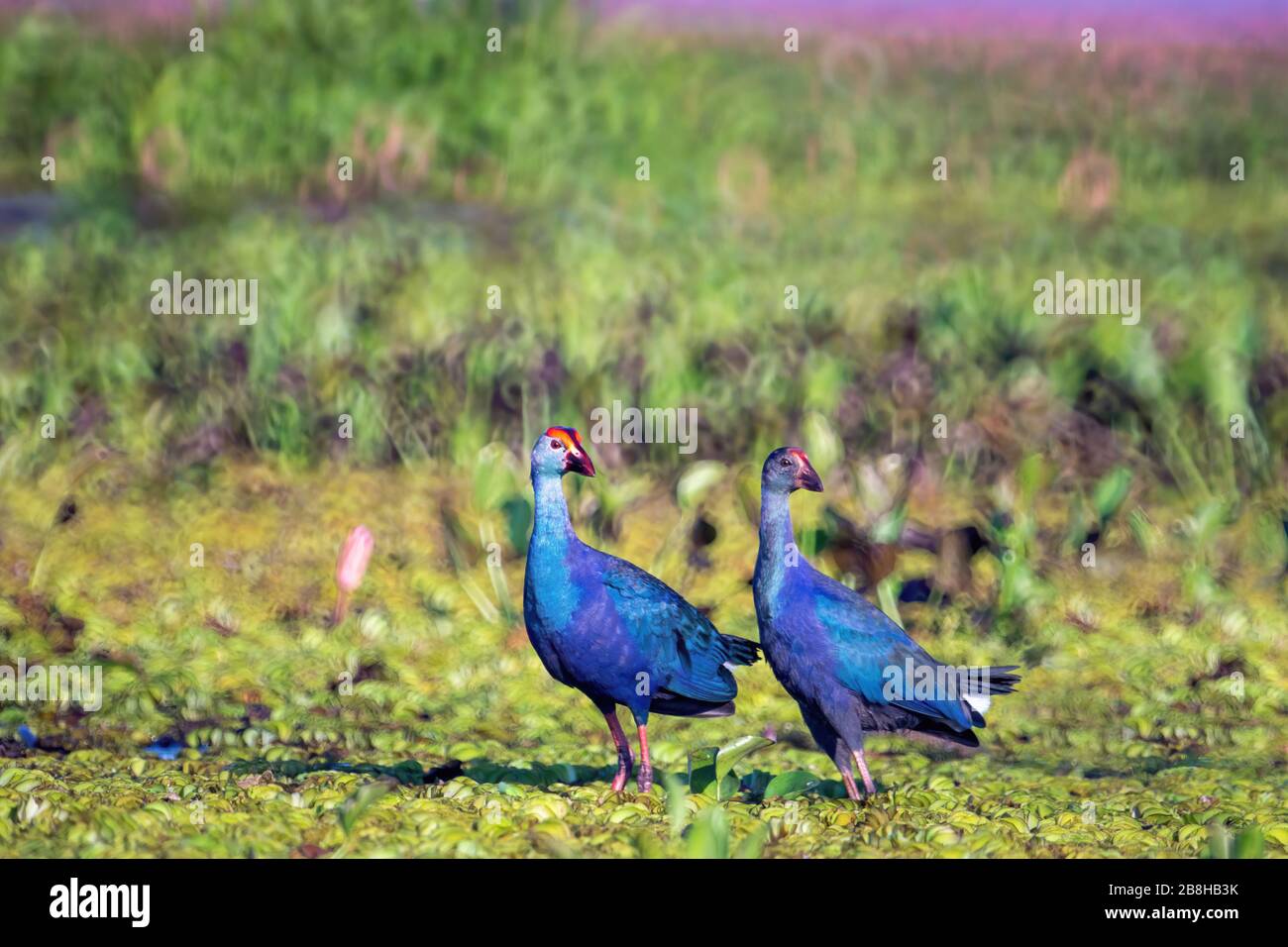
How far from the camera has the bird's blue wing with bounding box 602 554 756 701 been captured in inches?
233

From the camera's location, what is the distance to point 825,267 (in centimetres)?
1170

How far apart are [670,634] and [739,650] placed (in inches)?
12.1

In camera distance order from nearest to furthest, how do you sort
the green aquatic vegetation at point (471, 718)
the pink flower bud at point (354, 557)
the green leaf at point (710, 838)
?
the green leaf at point (710, 838) → the green aquatic vegetation at point (471, 718) → the pink flower bud at point (354, 557)

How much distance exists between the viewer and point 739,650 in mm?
6211

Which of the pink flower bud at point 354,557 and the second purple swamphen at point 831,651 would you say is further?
the pink flower bud at point 354,557

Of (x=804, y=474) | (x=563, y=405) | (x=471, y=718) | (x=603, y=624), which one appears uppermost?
(x=563, y=405)

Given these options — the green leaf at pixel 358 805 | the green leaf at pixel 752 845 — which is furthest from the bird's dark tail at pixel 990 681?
the green leaf at pixel 358 805

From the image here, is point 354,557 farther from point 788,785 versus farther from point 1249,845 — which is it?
point 1249,845

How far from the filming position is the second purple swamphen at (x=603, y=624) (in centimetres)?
583

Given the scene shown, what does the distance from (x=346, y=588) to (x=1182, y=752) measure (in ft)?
9.37

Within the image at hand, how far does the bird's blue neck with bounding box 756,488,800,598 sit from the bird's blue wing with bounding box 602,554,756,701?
0.30 m

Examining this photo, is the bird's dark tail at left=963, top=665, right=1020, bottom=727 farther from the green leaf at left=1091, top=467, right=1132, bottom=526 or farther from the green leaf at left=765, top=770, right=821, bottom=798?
the green leaf at left=1091, top=467, right=1132, bottom=526

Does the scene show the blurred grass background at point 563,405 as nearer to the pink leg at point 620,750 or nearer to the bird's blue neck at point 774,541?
the pink leg at point 620,750

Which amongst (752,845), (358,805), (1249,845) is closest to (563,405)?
(358,805)
